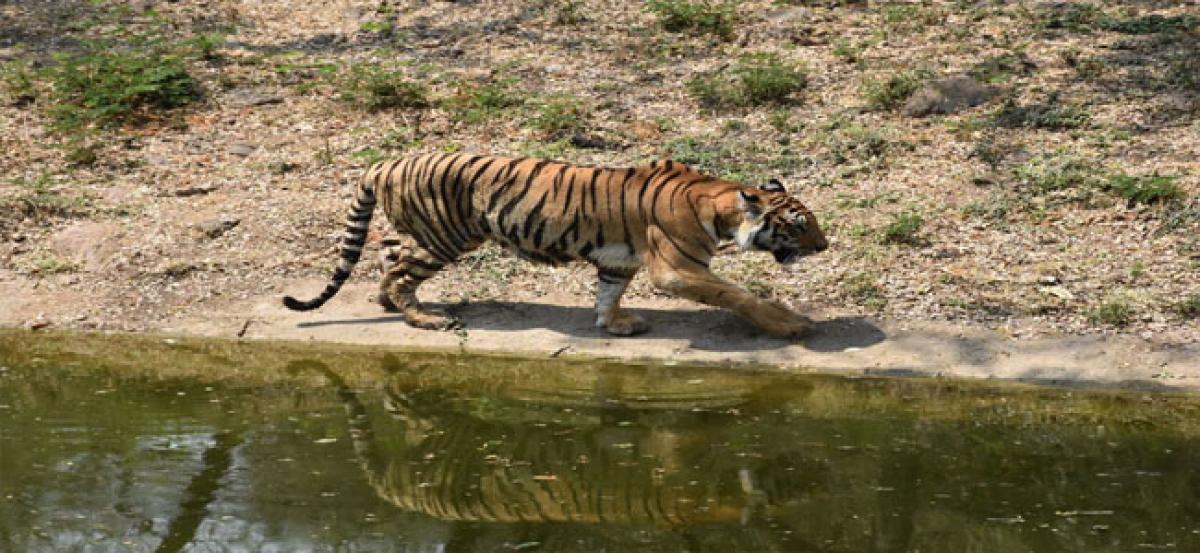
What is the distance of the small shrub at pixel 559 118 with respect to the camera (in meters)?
11.8


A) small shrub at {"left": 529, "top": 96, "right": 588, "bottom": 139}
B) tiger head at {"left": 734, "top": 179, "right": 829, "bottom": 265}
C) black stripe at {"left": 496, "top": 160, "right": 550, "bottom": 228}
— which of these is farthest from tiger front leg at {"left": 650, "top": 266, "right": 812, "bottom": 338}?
small shrub at {"left": 529, "top": 96, "right": 588, "bottom": 139}

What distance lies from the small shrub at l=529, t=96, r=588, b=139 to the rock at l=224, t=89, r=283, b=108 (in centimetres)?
228

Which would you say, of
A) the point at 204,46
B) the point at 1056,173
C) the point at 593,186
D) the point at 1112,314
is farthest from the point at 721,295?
the point at 204,46

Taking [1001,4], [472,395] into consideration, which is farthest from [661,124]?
[472,395]

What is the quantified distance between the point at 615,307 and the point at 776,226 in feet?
3.35

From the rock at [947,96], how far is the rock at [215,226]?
487cm

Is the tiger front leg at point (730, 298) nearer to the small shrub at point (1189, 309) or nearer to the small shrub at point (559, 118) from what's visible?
the small shrub at point (1189, 309)

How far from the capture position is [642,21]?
551 inches

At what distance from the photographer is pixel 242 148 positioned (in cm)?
1194

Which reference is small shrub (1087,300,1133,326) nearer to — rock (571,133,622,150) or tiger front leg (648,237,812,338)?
tiger front leg (648,237,812,338)

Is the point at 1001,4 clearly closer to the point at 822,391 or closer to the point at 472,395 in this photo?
the point at 822,391

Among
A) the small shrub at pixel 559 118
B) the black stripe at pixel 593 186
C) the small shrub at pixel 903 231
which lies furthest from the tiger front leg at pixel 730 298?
the small shrub at pixel 559 118

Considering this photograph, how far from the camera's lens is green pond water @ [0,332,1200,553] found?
5.92 meters

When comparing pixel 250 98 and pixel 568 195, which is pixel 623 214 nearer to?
pixel 568 195
